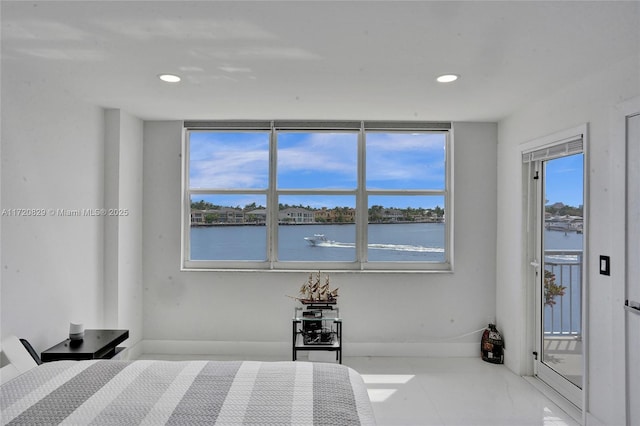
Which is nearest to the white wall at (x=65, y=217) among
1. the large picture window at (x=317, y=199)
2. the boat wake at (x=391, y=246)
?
the large picture window at (x=317, y=199)

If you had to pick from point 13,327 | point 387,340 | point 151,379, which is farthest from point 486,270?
point 13,327

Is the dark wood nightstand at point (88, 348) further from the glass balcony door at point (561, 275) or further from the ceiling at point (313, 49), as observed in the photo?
the glass balcony door at point (561, 275)

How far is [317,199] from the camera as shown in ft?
14.7

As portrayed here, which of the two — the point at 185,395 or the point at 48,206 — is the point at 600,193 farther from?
the point at 48,206

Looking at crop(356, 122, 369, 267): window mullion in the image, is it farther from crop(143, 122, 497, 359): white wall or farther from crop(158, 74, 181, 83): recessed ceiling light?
crop(158, 74, 181, 83): recessed ceiling light

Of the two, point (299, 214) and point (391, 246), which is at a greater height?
point (299, 214)

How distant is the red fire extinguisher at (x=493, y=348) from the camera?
4.11 m

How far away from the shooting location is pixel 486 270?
436 centimetres

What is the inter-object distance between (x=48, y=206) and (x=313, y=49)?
224cm

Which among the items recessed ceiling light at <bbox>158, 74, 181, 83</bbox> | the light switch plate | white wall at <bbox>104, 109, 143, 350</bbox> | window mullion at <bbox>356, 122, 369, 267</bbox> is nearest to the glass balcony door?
the light switch plate

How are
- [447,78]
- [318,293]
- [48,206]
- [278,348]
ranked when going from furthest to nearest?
[278,348], [318,293], [48,206], [447,78]

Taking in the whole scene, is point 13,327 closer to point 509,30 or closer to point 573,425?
point 509,30

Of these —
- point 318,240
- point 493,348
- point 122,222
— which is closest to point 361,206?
point 318,240

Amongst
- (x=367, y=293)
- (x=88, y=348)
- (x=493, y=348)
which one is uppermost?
(x=367, y=293)
